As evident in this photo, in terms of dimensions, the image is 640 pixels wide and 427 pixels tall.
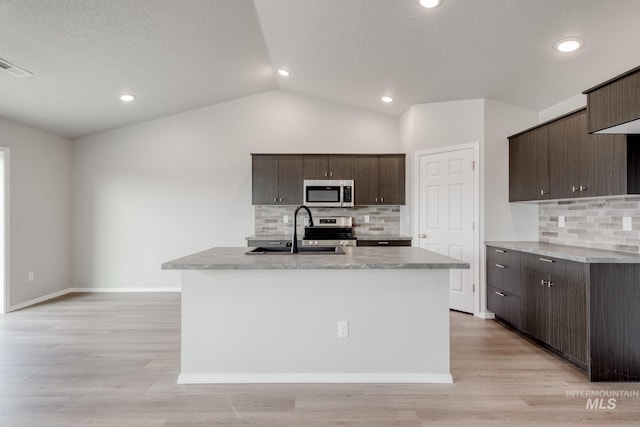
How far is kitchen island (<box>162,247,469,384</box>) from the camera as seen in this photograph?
2.41 metres

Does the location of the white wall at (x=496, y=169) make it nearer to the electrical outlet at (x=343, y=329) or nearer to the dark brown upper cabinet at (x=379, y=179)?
the dark brown upper cabinet at (x=379, y=179)

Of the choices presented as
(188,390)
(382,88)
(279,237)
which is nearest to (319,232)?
(279,237)

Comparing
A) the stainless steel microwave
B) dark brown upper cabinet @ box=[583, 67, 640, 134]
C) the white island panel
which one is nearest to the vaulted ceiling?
dark brown upper cabinet @ box=[583, 67, 640, 134]

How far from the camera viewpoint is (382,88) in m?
4.26

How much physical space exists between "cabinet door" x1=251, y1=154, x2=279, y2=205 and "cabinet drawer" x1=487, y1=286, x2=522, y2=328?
2.94m

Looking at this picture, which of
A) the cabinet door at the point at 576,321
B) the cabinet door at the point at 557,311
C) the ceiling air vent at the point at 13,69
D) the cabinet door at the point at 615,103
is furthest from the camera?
the ceiling air vent at the point at 13,69

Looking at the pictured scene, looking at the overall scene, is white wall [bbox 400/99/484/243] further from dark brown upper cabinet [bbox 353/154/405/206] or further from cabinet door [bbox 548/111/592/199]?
cabinet door [bbox 548/111/592/199]

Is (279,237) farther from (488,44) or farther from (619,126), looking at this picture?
(619,126)

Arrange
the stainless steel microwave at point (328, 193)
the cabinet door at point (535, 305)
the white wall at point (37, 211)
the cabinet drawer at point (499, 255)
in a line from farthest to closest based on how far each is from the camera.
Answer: the stainless steel microwave at point (328, 193) < the white wall at point (37, 211) < the cabinet drawer at point (499, 255) < the cabinet door at point (535, 305)

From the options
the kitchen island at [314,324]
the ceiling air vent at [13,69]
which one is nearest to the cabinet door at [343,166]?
the kitchen island at [314,324]

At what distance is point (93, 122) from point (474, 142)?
16.5 feet

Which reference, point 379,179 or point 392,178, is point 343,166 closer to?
point 379,179

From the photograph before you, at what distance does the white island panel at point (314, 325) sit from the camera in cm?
241

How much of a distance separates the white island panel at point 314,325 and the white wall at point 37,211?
349cm
